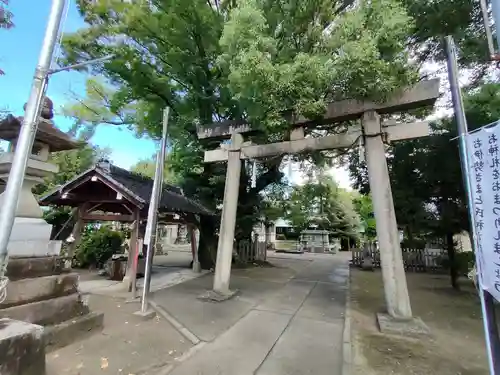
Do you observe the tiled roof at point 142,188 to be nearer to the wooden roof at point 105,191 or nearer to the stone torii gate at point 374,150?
the wooden roof at point 105,191

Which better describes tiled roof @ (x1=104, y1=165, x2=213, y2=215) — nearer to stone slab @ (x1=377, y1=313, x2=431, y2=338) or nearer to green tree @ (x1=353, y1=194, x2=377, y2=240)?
stone slab @ (x1=377, y1=313, x2=431, y2=338)

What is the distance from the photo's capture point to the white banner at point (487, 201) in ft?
9.45

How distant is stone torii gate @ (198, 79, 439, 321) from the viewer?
627 cm

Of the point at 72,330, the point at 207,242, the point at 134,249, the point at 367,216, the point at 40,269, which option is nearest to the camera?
the point at 40,269

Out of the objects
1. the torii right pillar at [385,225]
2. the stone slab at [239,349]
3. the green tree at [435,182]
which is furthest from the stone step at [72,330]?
the green tree at [435,182]

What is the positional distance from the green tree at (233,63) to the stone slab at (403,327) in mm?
5006

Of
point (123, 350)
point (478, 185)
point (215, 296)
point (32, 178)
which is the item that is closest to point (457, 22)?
point (478, 185)

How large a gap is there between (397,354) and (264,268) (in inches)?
416

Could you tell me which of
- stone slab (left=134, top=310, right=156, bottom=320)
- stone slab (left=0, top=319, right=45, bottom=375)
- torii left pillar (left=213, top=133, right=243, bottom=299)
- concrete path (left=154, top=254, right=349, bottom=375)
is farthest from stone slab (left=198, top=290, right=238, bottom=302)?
stone slab (left=0, top=319, right=45, bottom=375)

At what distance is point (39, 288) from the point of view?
4.67 meters

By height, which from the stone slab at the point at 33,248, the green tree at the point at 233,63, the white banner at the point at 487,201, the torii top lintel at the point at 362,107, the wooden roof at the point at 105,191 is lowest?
the stone slab at the point at 33,248

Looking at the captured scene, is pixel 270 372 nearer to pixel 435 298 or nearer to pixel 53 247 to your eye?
pixel 53 247

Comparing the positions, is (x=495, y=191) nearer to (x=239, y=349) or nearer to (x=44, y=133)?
(x=239, y=349)

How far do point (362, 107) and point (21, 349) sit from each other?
7711mm
